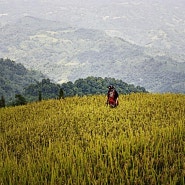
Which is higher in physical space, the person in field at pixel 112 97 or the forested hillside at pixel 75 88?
the person in field at pixel 112 97

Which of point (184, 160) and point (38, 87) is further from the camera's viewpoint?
point (38, 87)

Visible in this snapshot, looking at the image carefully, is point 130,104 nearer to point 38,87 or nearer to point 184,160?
point 184,160

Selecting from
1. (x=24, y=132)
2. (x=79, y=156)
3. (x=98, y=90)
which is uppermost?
(x=79, y=156)

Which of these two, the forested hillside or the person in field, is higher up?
the person in field

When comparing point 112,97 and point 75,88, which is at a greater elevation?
point 112,97

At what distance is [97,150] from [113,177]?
5.85 ft

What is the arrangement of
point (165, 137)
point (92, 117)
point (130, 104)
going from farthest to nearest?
point (130, 104), point (92, 117), point (165, 137)

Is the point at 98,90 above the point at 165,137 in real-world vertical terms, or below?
below

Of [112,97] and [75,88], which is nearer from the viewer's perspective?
[112,97]

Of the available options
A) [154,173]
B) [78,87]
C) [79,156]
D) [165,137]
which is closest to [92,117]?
[165,137]

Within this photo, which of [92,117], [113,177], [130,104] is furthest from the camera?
[130,104]

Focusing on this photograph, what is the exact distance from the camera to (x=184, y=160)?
685cm

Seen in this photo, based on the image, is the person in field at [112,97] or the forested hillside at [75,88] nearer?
the person in field at [112,97]

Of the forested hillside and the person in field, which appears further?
the forested hillside
